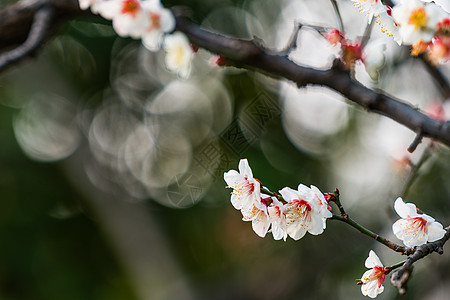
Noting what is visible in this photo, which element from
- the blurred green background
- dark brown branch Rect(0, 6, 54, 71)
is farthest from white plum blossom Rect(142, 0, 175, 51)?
the blurred green background

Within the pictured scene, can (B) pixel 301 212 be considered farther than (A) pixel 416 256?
Yes

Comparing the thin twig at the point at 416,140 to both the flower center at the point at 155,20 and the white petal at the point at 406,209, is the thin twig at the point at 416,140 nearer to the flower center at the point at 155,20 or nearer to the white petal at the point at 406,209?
the white petal at the point at 406,209

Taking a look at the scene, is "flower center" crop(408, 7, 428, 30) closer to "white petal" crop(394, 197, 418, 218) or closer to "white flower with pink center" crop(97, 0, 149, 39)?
"white petal" crop(394, 197, 418, 218)

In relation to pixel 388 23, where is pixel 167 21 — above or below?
below

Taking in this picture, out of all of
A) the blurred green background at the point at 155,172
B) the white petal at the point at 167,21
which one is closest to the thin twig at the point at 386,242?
the white petal at the point at 167,21

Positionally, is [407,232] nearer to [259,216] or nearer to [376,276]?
[376,276]

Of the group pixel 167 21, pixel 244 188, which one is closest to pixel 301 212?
pixel 244 188

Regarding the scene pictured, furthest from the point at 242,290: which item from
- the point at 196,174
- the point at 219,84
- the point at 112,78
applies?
the point at 112,78
